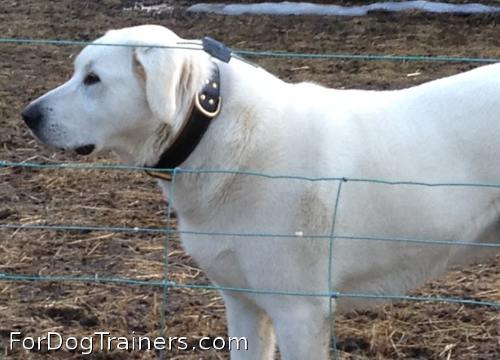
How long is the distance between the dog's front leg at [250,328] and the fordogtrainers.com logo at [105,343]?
0.40m

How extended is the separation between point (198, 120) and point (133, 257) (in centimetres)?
180

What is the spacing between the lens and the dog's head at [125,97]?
3496mm

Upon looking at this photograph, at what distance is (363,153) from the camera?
3.58 metres

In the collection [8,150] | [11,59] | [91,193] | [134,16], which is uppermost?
[134,16]

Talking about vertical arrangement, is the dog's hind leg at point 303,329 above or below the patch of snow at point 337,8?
below

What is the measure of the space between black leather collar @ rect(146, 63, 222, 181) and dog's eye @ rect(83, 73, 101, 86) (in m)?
0.33

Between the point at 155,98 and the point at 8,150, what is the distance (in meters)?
3.44

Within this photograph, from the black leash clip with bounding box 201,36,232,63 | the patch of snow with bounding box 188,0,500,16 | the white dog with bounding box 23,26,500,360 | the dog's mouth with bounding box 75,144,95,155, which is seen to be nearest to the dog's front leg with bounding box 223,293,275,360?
the white dog with bounding box 23,26,500,360

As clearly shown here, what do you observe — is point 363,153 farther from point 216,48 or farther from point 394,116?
point 216,48

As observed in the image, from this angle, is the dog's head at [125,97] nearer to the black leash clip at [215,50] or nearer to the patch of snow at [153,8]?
the black leash clip at [215,50]

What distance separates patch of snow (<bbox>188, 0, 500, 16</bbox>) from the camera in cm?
1041

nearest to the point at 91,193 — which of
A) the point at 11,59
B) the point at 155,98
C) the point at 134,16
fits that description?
the point at 155,98

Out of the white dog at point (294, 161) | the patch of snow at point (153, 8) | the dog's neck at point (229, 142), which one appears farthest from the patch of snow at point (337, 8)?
the dog's neck at point (229, 142)

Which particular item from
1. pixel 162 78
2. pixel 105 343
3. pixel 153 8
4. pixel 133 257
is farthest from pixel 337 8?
pixel 162 78
